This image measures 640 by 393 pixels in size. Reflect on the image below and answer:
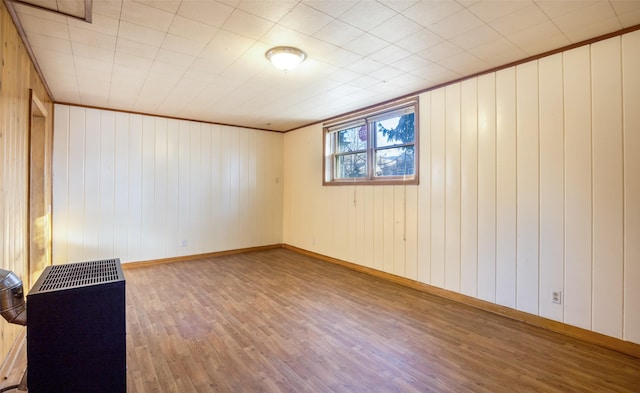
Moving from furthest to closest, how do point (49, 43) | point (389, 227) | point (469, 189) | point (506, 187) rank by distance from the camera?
point (389, 227) < point (469, 189) < point (506, 187) < point (49, 43)

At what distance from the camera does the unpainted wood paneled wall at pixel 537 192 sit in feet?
7.85

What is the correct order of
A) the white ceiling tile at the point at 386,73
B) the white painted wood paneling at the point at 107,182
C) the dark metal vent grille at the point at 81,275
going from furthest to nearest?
the white painted wood paneling at the point at 107,182 → the white ceiling tile at the point at 386,73 → the dark metal vent grille at the point at 81,275

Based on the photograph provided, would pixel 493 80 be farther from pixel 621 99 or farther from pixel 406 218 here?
pixel 406 218

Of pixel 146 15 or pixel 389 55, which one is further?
pixel 389 55

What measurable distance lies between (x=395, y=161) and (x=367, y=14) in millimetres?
2381

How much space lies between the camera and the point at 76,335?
4.15 ft

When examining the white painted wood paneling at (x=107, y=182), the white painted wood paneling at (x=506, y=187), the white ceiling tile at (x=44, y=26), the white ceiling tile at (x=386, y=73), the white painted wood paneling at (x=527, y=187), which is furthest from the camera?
the white painted wood paneling at (x=107, y=182)

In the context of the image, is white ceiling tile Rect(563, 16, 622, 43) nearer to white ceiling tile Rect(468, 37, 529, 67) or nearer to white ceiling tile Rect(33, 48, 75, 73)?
white ceiling tile Rect(468, 37, 529, 67)

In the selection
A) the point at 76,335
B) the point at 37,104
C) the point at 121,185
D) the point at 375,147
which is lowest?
the point at 76,335

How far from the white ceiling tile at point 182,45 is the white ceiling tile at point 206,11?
14.6 inches

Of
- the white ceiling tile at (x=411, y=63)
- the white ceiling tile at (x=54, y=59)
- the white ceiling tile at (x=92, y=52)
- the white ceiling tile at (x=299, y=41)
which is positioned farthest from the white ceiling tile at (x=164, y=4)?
the white ceiling tile at (x=411, y=63)

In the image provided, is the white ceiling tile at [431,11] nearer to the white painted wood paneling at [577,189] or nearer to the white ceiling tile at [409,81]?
the white ceiling tile at [409,81]

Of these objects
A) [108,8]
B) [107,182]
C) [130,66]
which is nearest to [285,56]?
[108,8]

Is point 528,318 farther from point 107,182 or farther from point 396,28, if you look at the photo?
point 107,182
